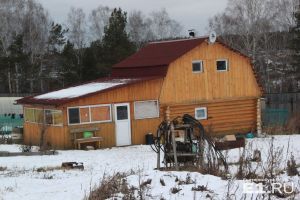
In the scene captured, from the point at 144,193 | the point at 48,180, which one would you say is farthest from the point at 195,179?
the point at 48,180

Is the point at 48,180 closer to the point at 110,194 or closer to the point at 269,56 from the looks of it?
the point at 110,194

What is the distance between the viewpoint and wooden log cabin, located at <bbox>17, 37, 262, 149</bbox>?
25812 mm

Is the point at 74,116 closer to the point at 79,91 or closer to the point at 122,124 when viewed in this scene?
the point at 79,91

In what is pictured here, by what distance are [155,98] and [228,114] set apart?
191 inches

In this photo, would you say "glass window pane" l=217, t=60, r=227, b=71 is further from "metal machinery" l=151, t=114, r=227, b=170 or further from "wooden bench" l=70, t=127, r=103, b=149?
"metal machinery" l=151, t=114, r=227, b=170

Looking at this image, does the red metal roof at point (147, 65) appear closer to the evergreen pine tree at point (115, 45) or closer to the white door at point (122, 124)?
the white door at point (122, 124)

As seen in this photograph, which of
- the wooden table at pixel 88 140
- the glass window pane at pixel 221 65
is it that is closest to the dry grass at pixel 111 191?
the wooden table at pixel 88 140

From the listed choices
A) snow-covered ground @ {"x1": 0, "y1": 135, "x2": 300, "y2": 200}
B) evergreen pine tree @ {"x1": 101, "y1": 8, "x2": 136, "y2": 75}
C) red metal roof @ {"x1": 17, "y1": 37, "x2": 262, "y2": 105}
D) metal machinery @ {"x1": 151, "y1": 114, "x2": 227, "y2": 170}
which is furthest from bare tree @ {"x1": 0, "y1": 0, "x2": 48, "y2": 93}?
metal machinery @ {"x1": 151, "y1": 114, "x2": 227, "y2": 170}

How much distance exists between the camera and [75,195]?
10094 millimetres

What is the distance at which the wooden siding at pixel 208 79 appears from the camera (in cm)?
2823

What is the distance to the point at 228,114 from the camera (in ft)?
99.2

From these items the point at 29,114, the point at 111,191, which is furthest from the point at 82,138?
the point at 111,191

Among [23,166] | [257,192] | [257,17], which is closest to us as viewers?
[257,192]

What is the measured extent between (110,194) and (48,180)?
4.60m
